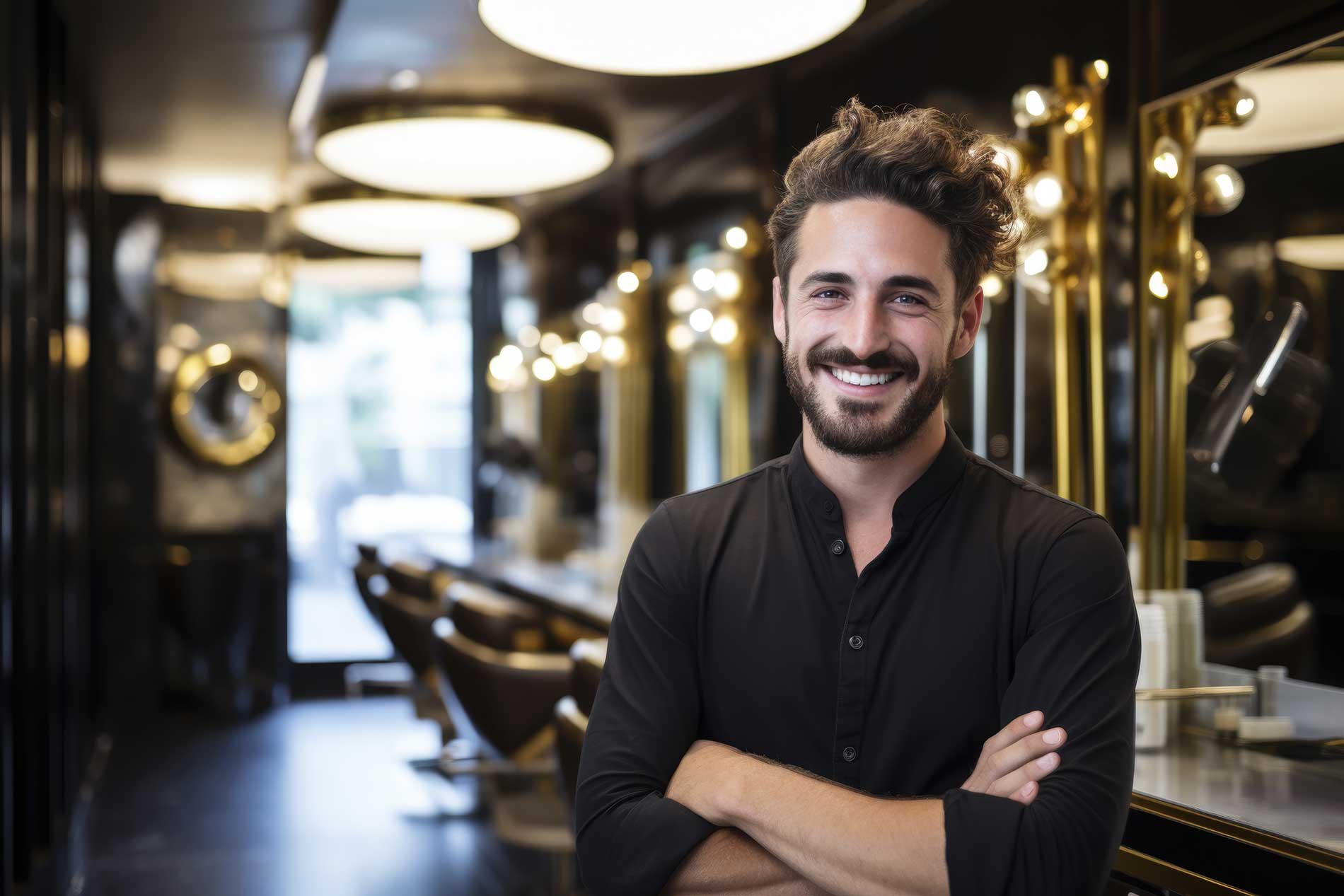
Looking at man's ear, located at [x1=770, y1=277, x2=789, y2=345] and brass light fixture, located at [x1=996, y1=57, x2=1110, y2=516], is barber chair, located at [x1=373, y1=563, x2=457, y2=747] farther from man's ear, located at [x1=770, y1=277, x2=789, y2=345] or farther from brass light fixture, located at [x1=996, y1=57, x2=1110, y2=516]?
man's ear, located at [x1=770, y1=277, x2=789, y2=345]

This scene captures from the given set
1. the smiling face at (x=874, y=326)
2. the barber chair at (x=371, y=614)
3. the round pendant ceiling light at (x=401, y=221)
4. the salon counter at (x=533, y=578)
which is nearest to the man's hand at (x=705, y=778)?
the smiling face at (x=874, y=326)

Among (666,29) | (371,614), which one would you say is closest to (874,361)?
(666,29)

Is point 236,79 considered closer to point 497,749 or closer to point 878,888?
point 497,749

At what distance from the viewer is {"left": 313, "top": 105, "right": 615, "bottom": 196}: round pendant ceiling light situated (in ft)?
17.5

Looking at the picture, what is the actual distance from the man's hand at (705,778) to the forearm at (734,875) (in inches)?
1.7

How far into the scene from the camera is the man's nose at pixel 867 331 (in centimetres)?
165

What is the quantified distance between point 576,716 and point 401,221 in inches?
166

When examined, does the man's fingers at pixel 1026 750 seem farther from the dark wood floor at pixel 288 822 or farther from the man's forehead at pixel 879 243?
the dark wood floor at pixel 288 822

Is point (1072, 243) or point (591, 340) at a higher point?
point (591, 340)

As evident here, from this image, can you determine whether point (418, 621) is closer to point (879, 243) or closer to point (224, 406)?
point (224, 406)

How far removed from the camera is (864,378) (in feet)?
5.48

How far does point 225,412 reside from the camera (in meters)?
8.80

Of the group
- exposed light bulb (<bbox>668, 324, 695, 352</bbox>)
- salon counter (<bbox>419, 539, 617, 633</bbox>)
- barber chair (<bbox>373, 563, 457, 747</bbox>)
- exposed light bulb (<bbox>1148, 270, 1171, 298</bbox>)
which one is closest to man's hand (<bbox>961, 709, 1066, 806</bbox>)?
exposed light bulb (<bbox>1148, 270, 1171, 298</bbox>)

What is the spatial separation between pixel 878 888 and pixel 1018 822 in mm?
182
